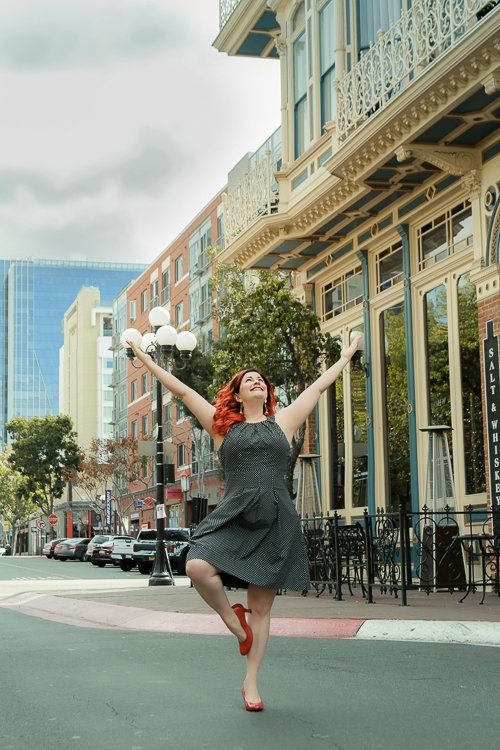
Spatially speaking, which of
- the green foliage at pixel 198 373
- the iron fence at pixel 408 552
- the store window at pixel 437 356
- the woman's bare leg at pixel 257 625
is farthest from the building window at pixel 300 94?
the green foliage at pixel 198 373

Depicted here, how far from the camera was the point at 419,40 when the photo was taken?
46.9ft

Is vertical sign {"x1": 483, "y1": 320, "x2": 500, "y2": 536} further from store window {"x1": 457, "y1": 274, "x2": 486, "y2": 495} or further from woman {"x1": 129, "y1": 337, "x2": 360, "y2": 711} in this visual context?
woman {"x1": 129, "y1": 337, "x2": 360, "y2": 711}

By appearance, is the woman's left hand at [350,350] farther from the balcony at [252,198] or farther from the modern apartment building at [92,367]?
the modern apartment building at [92,367]

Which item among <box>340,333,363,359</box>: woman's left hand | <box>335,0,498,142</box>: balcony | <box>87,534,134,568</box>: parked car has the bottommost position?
<box>87,534,134,568</box>: parked car

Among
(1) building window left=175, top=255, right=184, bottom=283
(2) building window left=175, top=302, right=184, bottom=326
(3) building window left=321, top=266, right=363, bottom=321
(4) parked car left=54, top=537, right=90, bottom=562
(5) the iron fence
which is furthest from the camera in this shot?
(1) building window left=175, top=255, right=184, bottom=283

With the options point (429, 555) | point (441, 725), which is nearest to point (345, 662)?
point (441, 725)

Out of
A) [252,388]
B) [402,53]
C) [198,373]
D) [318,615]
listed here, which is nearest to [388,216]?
[402,53]

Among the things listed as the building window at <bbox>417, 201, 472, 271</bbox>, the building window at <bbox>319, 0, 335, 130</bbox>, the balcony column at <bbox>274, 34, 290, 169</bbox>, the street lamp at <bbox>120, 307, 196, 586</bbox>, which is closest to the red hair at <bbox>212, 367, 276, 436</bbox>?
the building window at <bbox>417, 201, 472, 271</bbox>

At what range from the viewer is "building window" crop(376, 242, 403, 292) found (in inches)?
707

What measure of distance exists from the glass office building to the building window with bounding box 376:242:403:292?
525 feet

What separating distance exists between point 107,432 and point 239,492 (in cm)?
10000

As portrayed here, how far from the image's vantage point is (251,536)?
19.7 ft

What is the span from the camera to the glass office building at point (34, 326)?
18238cm

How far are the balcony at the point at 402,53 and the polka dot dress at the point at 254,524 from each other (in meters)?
8.27
